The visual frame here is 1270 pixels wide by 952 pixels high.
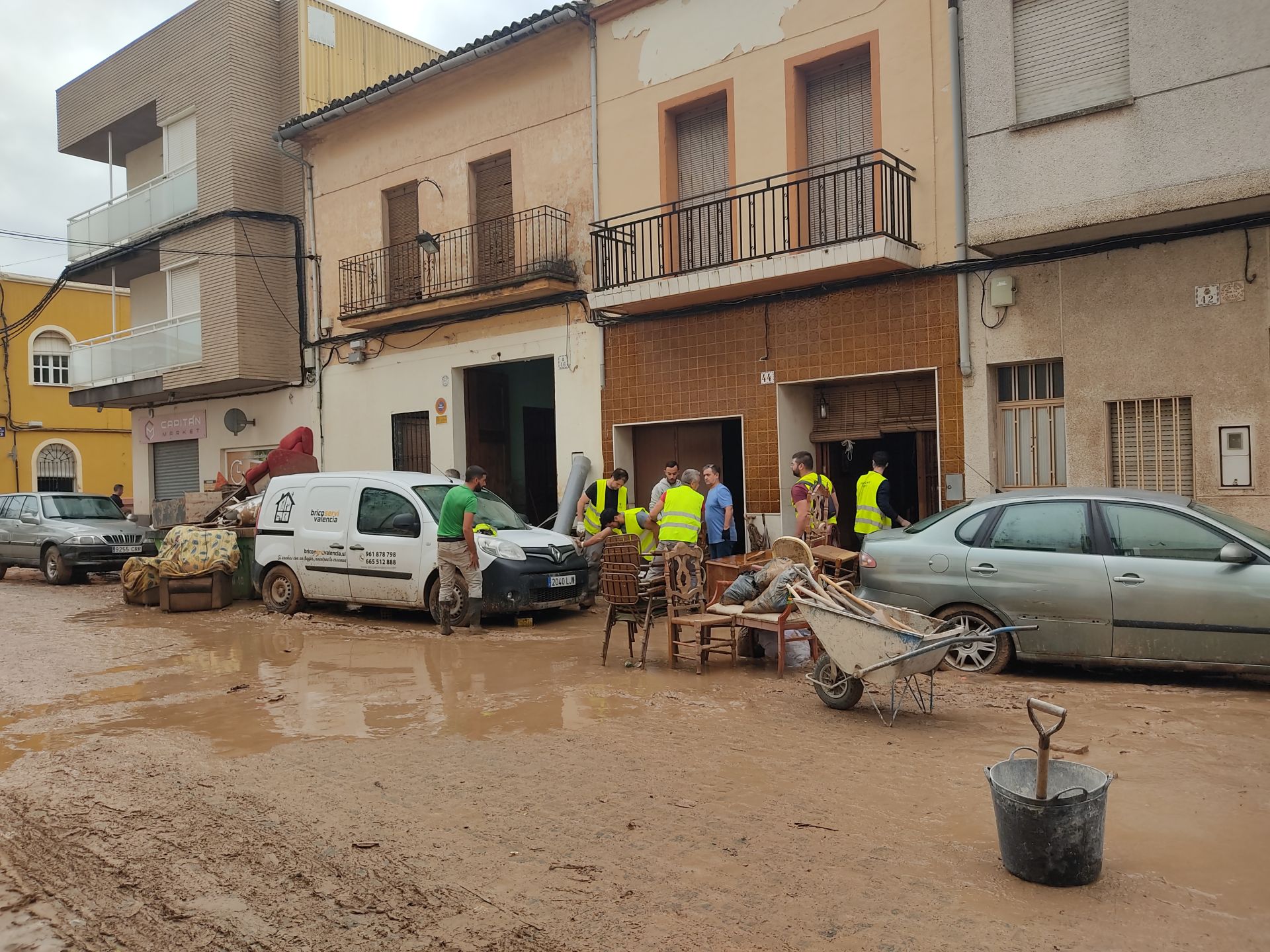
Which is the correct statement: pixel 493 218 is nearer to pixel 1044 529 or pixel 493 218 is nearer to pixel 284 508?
pixel 284 508

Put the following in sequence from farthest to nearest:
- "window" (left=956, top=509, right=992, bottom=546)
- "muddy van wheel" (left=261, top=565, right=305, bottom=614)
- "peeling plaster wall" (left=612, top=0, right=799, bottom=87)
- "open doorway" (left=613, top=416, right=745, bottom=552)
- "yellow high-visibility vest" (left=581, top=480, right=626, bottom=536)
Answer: "open doorway" (left=613, top=416, right=745, bottom=552) → "yellow high-visibility vest" (left=581, top=480, right=626, bottom=536) → "peeling plaster wall" (left=612, top=0, right=799, bottom=87) → "muddy van wheel" (left=261, top=565, right=305, bottom=614) → "window" (left=956, top=509, right=992, bottom=546)

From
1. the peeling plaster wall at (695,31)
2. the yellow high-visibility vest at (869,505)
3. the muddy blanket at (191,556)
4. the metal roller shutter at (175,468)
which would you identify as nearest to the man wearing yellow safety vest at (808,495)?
the yellow high-visibility vest at (869,505)

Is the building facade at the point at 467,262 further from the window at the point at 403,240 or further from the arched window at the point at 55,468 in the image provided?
the arched window at the point at 55,468

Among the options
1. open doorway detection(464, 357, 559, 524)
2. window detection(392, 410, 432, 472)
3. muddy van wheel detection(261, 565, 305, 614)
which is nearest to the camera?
muddy van wheel detection(261, 565, 305, 614)

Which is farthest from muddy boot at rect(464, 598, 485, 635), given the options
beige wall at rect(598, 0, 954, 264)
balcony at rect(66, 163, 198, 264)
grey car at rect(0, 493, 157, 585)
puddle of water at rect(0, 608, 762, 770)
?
balcony at rect(66, 163, 198, 264)

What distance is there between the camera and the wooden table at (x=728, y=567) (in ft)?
29.5

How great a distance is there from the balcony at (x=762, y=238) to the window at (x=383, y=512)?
13.2 ft

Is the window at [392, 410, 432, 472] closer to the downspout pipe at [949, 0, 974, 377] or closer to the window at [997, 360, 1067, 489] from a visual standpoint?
the downspout pipe at [949, 0, 974, 377]

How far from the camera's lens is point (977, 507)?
8250 millimetres

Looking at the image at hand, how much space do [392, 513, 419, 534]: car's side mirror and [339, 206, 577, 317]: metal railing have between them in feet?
15.9

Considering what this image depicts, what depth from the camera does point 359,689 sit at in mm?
8078

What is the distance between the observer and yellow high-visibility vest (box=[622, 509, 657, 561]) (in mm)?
12164

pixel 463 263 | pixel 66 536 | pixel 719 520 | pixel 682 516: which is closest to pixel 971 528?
pixel 682 516

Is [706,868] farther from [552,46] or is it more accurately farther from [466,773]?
[552,46]
